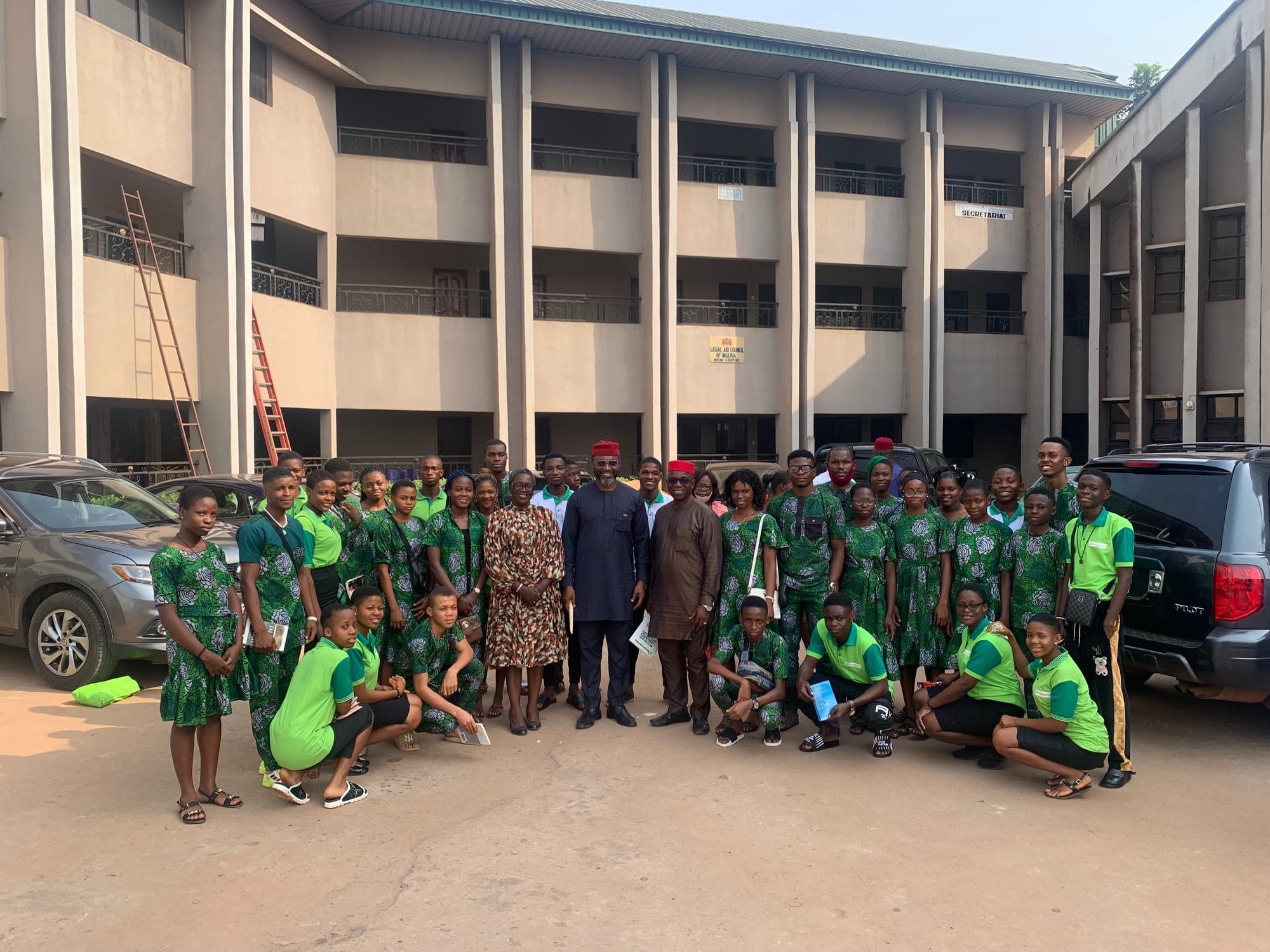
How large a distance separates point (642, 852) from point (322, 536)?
2927 millimetres

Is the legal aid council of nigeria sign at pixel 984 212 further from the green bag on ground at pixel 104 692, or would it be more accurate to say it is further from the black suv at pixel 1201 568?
the green bag on ground at pixel 104 692

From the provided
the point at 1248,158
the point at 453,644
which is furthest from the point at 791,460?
the point at 1248,158

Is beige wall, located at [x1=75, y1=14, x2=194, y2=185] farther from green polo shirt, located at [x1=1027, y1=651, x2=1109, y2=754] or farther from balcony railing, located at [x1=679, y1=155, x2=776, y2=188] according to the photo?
green polo shirt, located at [x1=1027, y1=651, x2=1109, y2=754]

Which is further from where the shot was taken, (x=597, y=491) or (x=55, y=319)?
(x=55, y=319)

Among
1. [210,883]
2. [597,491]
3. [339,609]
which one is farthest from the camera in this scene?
[597,491]

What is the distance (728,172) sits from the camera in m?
21.2

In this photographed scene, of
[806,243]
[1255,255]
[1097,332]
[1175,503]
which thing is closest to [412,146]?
[806,243]

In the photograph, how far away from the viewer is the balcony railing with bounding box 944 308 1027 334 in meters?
22.5

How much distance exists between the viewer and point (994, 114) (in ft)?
71.2

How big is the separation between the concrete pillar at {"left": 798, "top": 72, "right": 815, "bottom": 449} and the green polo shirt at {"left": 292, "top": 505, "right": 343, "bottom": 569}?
15082 millimetres

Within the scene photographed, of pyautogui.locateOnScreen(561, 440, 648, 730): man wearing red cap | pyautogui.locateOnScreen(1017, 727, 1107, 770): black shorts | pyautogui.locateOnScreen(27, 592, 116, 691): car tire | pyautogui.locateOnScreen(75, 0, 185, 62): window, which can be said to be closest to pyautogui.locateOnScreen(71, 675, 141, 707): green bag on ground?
pyautogui.locateOnScreen(27, 592, 116, 691): car tire

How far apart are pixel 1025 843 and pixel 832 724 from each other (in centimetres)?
146

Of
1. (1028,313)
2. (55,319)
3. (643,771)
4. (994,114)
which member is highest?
(994,114)

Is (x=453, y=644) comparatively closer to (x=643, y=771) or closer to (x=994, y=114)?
(x=643, y=771)
